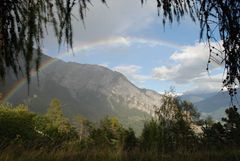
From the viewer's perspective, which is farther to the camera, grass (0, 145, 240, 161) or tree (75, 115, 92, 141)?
tree (75, 115, 92, 141)

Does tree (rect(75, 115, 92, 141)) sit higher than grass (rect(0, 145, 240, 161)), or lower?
Answer: higher

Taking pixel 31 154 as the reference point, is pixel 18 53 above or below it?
above

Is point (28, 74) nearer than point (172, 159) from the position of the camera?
Yes

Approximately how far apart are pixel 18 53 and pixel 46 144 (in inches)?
234

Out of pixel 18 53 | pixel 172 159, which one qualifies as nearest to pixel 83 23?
pixel 18 53

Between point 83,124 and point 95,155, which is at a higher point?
point 83,124

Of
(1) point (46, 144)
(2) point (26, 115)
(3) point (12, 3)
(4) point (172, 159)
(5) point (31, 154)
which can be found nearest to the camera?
(3) point (12, 3)

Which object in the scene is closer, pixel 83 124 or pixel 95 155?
pixel 95 155

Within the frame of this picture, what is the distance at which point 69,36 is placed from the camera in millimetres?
3596

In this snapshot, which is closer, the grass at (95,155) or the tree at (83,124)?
the grass at (95,155)

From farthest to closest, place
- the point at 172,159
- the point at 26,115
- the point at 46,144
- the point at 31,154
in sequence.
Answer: the point at 26,115, the point at 46,144, the point at 172,159, the point at 31,154

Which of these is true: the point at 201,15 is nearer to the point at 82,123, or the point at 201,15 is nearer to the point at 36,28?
the point at 36,28

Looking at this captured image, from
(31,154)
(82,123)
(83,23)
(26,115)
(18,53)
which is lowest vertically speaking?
(31,154)

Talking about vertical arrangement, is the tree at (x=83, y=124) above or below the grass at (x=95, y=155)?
above
